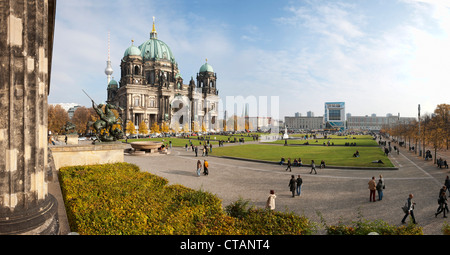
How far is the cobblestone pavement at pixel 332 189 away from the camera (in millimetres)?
10281

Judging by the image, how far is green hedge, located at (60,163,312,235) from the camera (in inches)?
217

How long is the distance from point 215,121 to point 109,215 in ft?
367

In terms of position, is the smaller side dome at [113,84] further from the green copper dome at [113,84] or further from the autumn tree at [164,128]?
the autumn tree at [164,128]

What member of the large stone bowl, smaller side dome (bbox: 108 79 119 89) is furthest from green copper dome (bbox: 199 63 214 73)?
the large stone bowl

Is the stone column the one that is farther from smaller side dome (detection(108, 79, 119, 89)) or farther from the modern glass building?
the modern glass building

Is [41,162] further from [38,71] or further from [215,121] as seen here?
[215,121]

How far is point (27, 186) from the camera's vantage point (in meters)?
5.13

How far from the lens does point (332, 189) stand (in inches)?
576

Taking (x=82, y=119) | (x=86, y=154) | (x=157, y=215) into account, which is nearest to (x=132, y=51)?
(x=82, y=119)

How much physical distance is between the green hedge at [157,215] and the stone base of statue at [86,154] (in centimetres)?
728

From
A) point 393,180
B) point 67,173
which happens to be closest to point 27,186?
point 67,173

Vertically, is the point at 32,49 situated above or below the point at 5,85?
above

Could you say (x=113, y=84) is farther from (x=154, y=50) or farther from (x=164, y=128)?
(x=164, y=128)

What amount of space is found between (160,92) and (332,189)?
90015 millimetres
